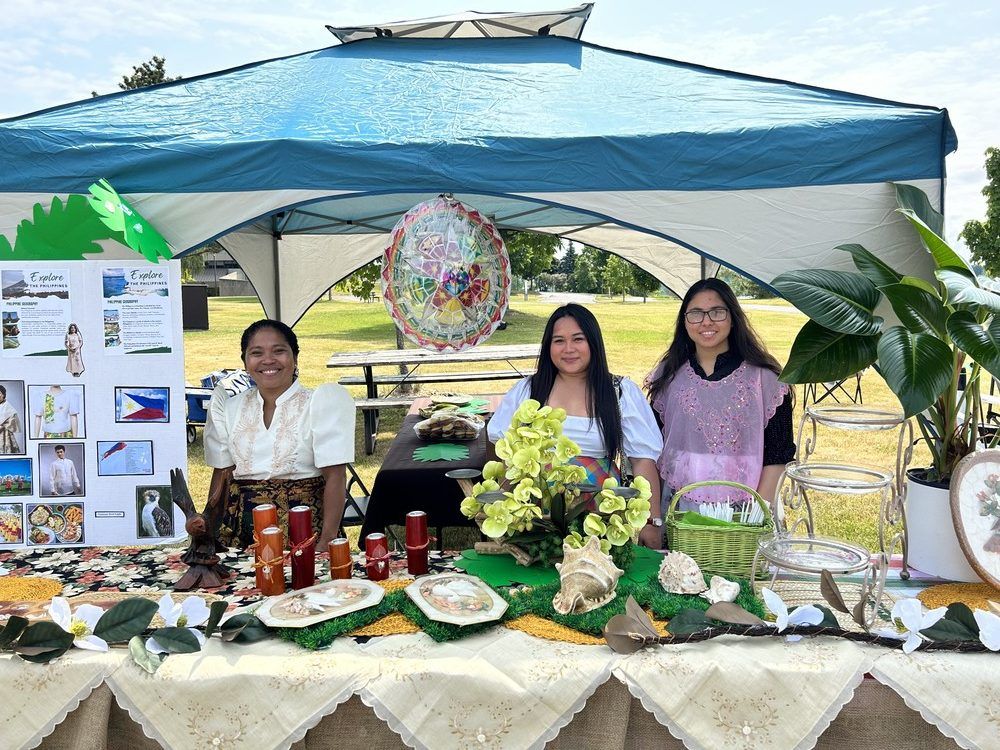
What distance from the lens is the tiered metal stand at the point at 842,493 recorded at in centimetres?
176

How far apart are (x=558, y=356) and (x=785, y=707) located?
1.34m

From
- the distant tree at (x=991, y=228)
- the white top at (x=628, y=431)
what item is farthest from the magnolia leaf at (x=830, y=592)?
the distant tree at (x=991, y=228)

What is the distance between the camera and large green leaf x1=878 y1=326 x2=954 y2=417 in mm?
1860

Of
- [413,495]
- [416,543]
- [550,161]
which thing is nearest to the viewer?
[416,543]

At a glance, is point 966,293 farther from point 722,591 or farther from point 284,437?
point 284,437

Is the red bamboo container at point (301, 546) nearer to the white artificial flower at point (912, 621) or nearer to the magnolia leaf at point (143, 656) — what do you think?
the magnolia leaf at point (143, 656)

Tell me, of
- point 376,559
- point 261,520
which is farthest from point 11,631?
point 376,559

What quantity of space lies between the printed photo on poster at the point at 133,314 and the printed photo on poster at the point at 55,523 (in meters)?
0.54

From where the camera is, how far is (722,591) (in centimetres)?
184

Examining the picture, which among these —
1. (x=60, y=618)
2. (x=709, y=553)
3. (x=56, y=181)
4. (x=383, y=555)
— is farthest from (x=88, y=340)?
(x=709, y=553)

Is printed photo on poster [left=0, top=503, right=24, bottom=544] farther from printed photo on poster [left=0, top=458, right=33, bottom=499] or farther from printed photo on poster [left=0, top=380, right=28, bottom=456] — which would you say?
printed photo on poster [left=0, top=380, right=28, bottom=456]

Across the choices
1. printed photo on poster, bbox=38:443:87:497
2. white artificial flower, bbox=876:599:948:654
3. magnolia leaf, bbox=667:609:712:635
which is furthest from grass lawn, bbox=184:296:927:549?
printed photo on poster, bbox=38:443:87:497

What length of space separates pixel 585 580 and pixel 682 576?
29 cm

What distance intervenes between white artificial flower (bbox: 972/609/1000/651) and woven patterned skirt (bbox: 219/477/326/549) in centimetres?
191
